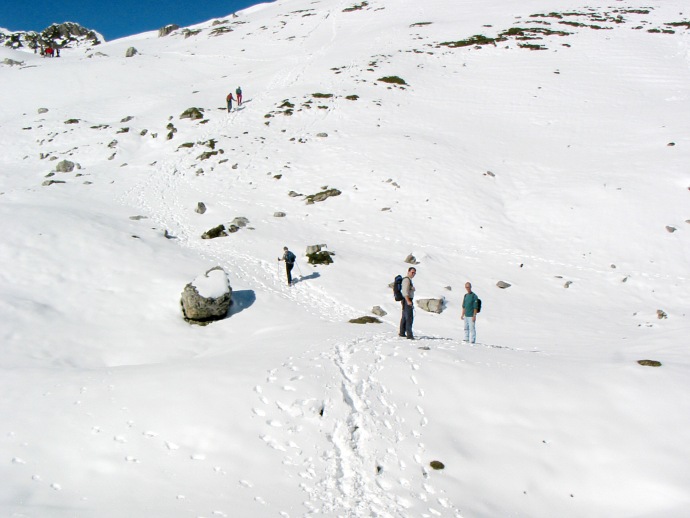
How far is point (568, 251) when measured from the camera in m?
22.1

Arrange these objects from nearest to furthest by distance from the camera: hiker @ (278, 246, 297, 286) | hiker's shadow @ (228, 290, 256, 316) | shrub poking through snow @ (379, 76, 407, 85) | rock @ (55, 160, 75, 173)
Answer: hiker's shadow @ (228, 290, 256, 316) → hiker @ (278, 246, 297, 286) → rock @ (55, 160, 75, 173) → shrub poking through snow @ (379, 76, 407, 85)

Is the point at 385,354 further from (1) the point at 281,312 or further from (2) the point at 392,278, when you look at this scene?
(2) the point at 392,278

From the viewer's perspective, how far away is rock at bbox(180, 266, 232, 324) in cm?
1578

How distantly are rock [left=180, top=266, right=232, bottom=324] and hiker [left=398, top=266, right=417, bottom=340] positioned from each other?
642 cm

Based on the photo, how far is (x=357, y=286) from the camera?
19.2m

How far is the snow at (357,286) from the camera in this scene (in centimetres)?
735

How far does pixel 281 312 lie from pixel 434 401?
845cm

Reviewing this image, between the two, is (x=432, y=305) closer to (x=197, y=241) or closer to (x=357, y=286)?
(x=357, y=286)

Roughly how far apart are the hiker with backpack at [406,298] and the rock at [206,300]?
6423 millimetres

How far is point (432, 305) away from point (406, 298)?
537 centimetres

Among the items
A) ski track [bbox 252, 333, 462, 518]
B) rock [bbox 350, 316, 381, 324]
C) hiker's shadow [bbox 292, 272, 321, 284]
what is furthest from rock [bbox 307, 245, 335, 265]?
ski track [bbox 252, 333, 462, 518]

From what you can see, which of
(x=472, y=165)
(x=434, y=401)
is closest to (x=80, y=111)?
(x=472, y=165)

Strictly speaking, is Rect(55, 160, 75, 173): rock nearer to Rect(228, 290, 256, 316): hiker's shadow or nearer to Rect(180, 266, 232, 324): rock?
Rect(180, 266, 232, 324): rock

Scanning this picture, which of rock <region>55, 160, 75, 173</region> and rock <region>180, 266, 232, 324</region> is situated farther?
rock <region>55, 160, 75, 173</region>
